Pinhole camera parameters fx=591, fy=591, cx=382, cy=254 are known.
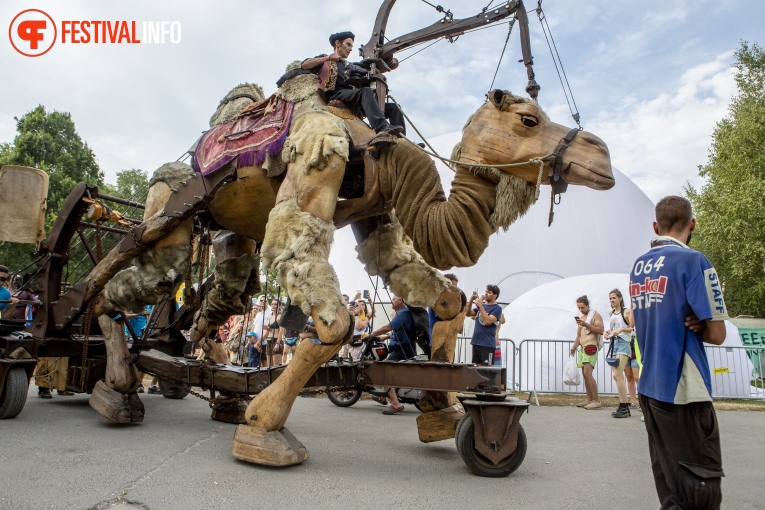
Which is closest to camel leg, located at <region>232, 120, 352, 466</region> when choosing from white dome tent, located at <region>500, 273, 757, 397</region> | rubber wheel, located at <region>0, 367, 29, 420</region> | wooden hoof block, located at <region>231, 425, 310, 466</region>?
wooden hoof block, located at <region>231, 425, 310, 466</region>

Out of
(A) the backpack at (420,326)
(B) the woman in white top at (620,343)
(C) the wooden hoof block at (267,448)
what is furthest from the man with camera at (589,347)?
(C) the wooden hoof block at (267,448)

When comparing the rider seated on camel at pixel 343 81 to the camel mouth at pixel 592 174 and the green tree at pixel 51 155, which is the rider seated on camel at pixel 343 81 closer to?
the camel mouth at pixel 592 174

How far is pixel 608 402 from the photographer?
941 centimetres

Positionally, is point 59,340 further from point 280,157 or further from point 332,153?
point 332,153

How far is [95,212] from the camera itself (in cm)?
543

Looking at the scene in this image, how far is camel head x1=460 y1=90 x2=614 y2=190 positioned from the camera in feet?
12.0

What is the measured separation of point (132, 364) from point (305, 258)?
7.74 feet

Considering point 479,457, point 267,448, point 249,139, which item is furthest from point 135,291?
point 479,457

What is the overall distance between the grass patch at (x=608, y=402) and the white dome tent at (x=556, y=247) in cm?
885

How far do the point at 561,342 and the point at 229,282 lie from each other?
22.9ft

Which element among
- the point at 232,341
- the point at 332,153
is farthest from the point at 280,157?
the point at 232,341

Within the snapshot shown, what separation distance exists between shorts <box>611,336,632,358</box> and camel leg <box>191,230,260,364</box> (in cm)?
477

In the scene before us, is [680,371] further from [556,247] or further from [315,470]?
[556,247]

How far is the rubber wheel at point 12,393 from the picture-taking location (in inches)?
199
